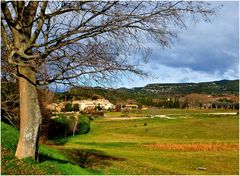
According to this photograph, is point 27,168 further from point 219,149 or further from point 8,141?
Answer: point 219,149

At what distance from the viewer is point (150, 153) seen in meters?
39.9

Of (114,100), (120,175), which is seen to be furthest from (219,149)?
(114,100)

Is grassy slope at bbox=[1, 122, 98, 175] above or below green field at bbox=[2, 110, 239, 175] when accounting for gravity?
above

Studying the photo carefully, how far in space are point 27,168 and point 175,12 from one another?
5.72 meters

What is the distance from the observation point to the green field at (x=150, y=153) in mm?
17145

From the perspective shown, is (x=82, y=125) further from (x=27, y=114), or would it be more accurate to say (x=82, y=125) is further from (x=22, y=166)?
(x=22, y=166)

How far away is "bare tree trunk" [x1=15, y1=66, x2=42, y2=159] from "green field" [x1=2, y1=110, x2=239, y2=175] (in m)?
0.46

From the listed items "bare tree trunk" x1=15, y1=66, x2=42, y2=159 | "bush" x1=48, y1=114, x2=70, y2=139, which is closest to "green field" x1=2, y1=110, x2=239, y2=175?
"bare tree trunk" x1=15, y1=66, x2=42, y2=159

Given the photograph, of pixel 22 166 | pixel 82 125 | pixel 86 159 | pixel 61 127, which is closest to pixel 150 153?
pixel 86 159

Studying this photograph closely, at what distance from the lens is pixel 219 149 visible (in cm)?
4616

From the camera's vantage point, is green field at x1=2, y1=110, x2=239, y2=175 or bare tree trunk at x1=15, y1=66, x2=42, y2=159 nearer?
bare tree trunk at x1=15, y1=66, x2=42, y2=159

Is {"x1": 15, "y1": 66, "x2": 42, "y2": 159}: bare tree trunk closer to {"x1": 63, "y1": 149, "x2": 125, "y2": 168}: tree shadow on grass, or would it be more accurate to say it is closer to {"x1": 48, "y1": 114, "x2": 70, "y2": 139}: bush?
{"x1": 63, "y1": 149, "x2": 125, "y2": 168}: tree shadow on grass

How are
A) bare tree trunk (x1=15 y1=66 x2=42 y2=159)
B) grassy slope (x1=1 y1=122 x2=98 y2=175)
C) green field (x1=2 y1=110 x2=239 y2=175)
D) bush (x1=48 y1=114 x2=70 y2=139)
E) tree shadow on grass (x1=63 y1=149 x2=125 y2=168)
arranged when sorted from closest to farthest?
grassy slope (x1=1 y1=122 x2=98 y2=175), bare tree trunk (x1=15 y1=66 x2=42 y2=159), green field (x1=2 y1=110 x2=239 y2=175), tree shadow on grass (x1=63 y1=149 x2=125 y2=168), bush (x1=48 y1=114 x2=70 y2=139)

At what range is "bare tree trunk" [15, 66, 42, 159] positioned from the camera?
11.6 meters
